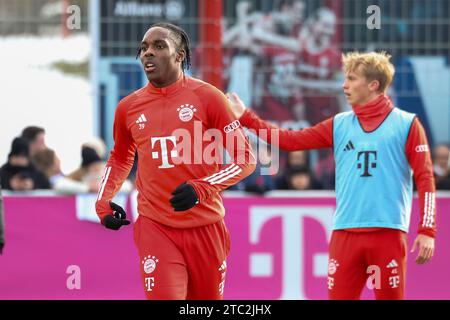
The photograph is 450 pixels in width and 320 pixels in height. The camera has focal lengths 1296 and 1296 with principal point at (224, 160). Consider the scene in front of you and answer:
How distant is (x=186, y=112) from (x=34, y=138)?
16.0 feet

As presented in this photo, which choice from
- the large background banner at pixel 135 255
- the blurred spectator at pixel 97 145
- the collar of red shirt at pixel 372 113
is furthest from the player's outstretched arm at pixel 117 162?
the blurred spectator at pixel 97 145

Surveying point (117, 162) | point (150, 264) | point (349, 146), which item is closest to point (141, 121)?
point (117, 162)

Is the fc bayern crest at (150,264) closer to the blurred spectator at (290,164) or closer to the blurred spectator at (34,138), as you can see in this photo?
the blurred spectator at (290,164)

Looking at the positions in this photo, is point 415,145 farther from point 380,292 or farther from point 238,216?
point 238,216

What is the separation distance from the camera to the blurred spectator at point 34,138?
1183cm

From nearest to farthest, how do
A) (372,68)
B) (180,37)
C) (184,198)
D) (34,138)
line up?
(184,198) < (180,37) < (372,68) < (34,138)

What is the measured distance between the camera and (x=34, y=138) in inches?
470

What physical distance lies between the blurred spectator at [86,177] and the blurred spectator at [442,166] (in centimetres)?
270

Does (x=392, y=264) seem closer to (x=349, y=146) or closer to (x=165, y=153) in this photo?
(x=349, y=146)

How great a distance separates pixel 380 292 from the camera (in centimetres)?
799

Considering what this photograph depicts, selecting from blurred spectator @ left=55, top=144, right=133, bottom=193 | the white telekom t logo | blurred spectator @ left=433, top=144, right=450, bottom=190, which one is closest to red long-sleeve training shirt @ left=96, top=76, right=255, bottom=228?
the white telekom t logo

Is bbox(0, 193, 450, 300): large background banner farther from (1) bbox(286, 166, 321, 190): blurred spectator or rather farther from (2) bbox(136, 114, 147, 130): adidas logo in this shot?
(2) bbox(136, 114, 147, 130): adidas logo

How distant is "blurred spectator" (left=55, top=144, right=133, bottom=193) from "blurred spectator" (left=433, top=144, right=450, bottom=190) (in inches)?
106
